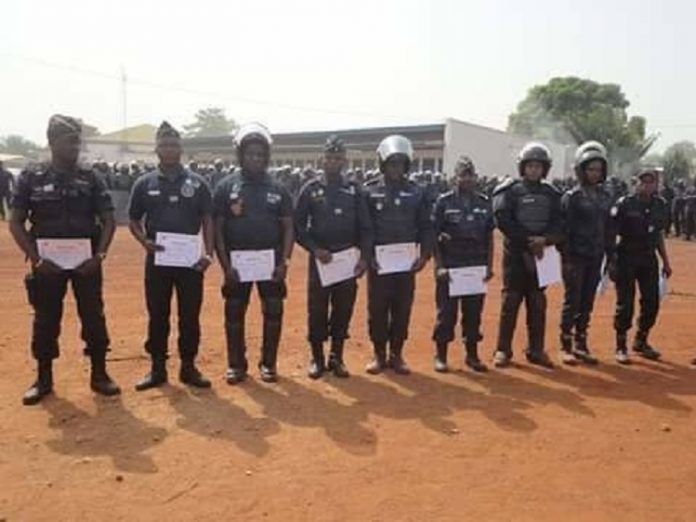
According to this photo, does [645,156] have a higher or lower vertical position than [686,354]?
higher

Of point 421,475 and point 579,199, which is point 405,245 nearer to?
point 579,199

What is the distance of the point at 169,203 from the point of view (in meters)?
5.95

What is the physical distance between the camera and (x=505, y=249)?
23.5 feet

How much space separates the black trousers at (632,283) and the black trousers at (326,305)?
9.26ft

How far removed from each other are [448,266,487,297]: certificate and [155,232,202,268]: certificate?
2.30 meters

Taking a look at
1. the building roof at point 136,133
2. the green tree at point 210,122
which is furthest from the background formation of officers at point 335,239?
the green tree at point 210,122

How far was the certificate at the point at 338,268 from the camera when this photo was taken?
21.0 ft

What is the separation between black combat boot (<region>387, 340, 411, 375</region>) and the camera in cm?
678

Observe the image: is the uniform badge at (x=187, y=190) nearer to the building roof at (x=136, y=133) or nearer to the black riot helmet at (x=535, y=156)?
the black riot helmet at (x=535, y=156)

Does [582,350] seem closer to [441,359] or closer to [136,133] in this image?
[441,359]

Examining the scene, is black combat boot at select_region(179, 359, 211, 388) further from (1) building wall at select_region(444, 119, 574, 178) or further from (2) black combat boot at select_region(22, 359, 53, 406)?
(1) building wall at select_region(444, 119, 574, 178)

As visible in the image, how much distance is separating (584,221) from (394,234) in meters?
1.89

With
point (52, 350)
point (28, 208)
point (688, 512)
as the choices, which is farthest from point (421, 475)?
point (28, 208)

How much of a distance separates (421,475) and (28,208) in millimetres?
3425
